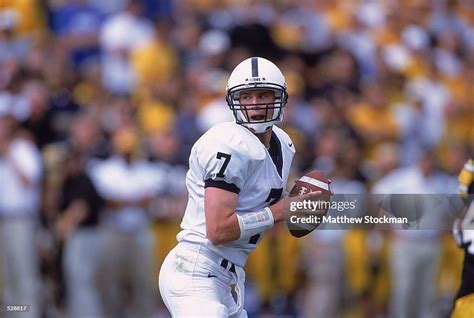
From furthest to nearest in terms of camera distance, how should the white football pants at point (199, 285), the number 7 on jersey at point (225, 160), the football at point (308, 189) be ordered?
the football at point (308, 189) < the white football pants at point (199, 285) < the number 7 on jersey at point (225, 160)

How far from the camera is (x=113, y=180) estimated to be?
9.87 m

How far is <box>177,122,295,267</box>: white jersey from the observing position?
5328 millimetres

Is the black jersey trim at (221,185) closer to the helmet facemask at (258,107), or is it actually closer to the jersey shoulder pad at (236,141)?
the jersey shoulder pad at (236,141)

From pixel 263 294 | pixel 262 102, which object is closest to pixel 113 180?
→ pixel 263 294

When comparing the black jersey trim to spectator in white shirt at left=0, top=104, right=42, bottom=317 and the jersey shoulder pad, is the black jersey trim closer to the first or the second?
the jersey shoulder pad

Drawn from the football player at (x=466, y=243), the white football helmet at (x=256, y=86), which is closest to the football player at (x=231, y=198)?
the white football helmet at (x=256, y=86)

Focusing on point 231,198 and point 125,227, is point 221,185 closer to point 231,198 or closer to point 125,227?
point 231,198

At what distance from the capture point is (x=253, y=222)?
539 cm

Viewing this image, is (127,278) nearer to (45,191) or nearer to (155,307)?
(155,307)

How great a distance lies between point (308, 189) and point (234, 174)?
446 millimetres

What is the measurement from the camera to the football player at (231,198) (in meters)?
5.33

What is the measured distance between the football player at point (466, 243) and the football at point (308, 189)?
2.94 feet

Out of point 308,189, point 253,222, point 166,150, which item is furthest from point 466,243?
point 166,150

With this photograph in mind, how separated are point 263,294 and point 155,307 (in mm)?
990
